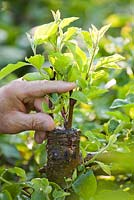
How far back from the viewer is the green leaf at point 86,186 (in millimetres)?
1341

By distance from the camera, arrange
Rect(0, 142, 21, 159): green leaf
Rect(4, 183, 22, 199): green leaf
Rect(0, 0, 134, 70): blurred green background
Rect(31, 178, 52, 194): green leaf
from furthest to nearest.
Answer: Rect(0, 0, 134, 70): blurred green background
Rect(0, 142, 21, 159): green leaf
Rect(4, 183, 22, 199): green leaf
Rect(31, 178, 52, 194): green leaf

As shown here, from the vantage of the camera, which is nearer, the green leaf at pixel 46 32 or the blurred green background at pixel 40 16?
the green leaf at pixel 46 32

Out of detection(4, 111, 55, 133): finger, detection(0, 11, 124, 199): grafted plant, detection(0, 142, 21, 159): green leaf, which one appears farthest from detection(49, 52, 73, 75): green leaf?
detection(0, 142, 21, 159): green leaf

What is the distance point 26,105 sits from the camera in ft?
5.05

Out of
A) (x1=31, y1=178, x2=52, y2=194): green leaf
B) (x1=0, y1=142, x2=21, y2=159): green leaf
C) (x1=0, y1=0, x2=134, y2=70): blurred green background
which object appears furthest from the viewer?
(x1=0, y1=0, x2=134, y2=70): blurred green background

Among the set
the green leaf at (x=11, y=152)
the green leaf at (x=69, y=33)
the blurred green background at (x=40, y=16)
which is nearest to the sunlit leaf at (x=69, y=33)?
the green leaf at (x=69, y=33)

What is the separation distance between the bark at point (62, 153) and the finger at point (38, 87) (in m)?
0.09

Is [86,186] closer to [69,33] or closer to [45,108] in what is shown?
[45,108]

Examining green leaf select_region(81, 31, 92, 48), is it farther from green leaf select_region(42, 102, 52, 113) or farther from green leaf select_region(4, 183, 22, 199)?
green leaf select_region(4, 183, 22, 199)

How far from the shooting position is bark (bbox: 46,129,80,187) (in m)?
1.38

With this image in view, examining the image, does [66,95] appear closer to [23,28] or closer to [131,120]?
[131,120]

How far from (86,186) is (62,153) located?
0.28ft

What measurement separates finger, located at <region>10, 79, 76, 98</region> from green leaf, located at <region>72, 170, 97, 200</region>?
0.17 m

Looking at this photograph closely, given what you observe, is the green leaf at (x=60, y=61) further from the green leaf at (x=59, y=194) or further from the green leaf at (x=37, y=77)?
the green leaf at (x=59, y=194)
